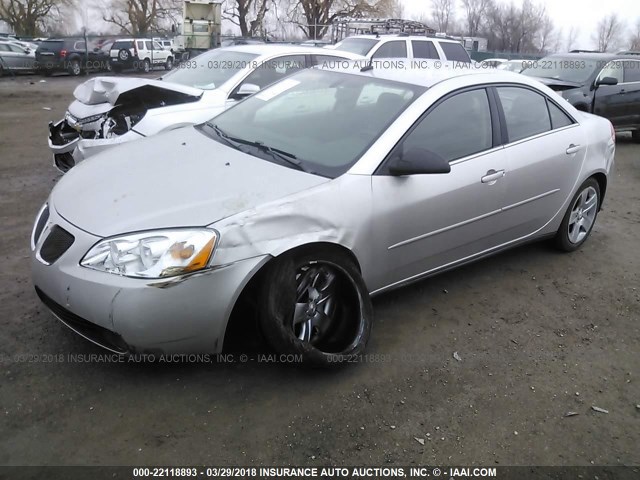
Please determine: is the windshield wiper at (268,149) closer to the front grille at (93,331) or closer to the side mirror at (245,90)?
the front grille at (93,331)

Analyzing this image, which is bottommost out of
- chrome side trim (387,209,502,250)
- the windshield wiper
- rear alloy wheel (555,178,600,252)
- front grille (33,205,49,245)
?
rear alloy wheel (555,178,600,252)

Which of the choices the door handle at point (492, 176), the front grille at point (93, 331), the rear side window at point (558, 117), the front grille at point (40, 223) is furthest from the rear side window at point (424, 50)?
the front grille at point (93, 331)

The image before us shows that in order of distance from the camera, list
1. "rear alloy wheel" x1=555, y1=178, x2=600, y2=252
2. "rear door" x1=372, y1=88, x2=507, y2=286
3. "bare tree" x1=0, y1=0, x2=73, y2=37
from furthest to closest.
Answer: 1. "bare tree" x1=0, y1=0, x2=73, y2=37
2. "rear alloy wheel" x1=555, y1=178, x2=600, y2=252
3. "rear door" x1=372, y1=88, x2=507, y2=286

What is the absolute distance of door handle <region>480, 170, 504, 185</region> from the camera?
12.1 ft

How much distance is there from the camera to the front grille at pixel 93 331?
2.63 meters

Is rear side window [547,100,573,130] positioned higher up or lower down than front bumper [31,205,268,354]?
higher up

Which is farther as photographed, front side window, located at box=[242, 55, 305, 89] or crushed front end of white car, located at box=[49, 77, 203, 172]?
front side window, located at box=[242, 55, 305, 89]

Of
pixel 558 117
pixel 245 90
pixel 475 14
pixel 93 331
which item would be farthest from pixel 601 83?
pixel 475 14

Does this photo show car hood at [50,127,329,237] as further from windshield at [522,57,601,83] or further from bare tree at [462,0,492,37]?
bare tree at [462,0,492,37]

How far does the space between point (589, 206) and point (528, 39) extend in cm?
7738

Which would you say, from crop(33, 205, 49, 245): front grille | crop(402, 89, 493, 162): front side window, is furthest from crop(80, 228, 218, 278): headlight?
crop(402, 89, 493, 162): front side window

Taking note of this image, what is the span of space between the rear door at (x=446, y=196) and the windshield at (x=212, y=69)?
3.62 m

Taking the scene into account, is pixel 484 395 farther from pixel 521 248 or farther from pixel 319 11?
pixel 319 11

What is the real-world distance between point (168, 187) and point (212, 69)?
4.37 metres
